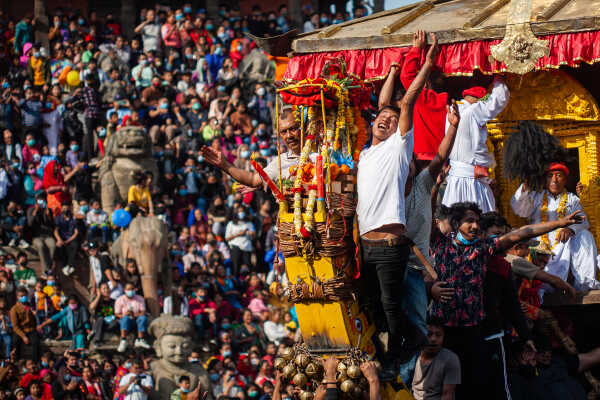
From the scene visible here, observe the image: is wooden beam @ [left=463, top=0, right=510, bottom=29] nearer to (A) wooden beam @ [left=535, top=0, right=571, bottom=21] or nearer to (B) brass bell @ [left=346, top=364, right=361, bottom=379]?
(A) wooden beam @ [left=535, top=0, right=571, bottom=21]

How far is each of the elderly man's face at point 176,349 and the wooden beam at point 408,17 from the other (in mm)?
6311

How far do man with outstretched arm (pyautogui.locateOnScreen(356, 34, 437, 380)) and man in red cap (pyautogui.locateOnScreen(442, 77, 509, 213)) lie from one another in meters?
2.81

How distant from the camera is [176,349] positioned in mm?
16328

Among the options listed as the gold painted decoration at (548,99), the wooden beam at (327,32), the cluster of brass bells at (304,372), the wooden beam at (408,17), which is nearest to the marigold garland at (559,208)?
the gold painted decoration at (548,99)

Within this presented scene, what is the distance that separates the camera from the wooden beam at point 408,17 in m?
11.8

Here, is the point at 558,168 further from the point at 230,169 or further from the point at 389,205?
the point at 230,169

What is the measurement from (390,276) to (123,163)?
12.7 m

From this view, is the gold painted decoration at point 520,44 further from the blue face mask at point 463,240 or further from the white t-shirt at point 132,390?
the white t-shirt at point 132,390

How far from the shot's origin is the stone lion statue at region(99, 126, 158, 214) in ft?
67.2

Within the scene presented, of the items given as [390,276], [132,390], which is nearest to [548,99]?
[390,276]

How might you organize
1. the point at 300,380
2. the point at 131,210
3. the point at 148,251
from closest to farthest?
the point at 300,380
the point at 148,251
the point at 131,210

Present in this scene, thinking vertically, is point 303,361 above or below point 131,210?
above

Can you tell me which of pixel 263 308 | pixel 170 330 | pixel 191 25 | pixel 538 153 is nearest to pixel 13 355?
pixel 170 330

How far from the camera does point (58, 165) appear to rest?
21.1 m
